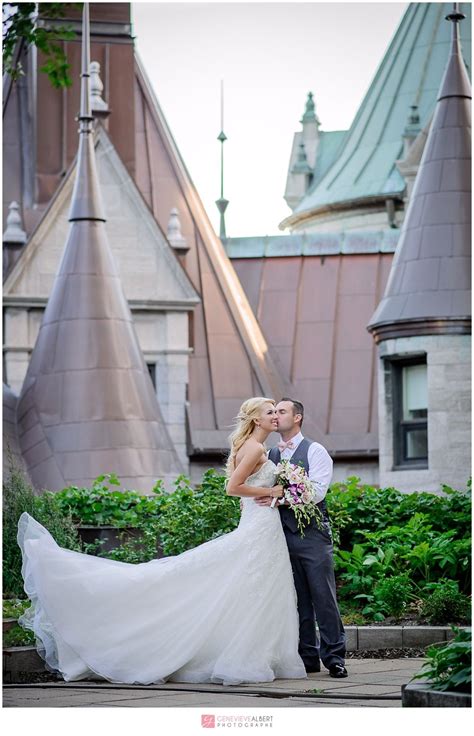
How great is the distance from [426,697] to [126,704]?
204 cm

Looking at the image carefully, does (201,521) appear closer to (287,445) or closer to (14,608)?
(14,608)

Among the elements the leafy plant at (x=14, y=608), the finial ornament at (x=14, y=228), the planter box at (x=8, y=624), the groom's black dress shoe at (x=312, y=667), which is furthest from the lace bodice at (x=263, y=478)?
the finial ornament at (x=14, y=228)

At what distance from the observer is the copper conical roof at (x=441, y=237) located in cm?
2078

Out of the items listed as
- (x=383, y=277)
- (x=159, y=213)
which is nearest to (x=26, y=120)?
(x=159, y=213)

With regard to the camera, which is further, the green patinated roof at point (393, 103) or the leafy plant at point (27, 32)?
the green patinated roof at point (393, 103)

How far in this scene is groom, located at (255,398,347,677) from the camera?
33.2ft

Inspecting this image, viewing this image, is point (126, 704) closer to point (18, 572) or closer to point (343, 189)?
point (18, 572)

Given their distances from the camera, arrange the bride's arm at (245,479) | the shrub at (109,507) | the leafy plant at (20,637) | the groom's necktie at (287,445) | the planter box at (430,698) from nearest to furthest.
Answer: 1. the planter box at (430,698)
2. the bride's arm at (245,479)
3. the groom's necktie at (287,445)
4. the leafy plant at (20,637)
5. the shrub at (109,507)

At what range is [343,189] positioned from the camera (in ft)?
142

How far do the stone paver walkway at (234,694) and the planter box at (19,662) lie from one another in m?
0.79

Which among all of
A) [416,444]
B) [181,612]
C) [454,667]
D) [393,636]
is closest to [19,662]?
[181,612]

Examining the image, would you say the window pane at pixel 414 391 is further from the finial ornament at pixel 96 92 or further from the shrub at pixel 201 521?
the shrub at pixel 201 521

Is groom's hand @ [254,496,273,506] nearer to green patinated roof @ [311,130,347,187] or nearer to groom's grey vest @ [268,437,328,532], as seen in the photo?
groom's grey vest @ [268,437,328,532]
